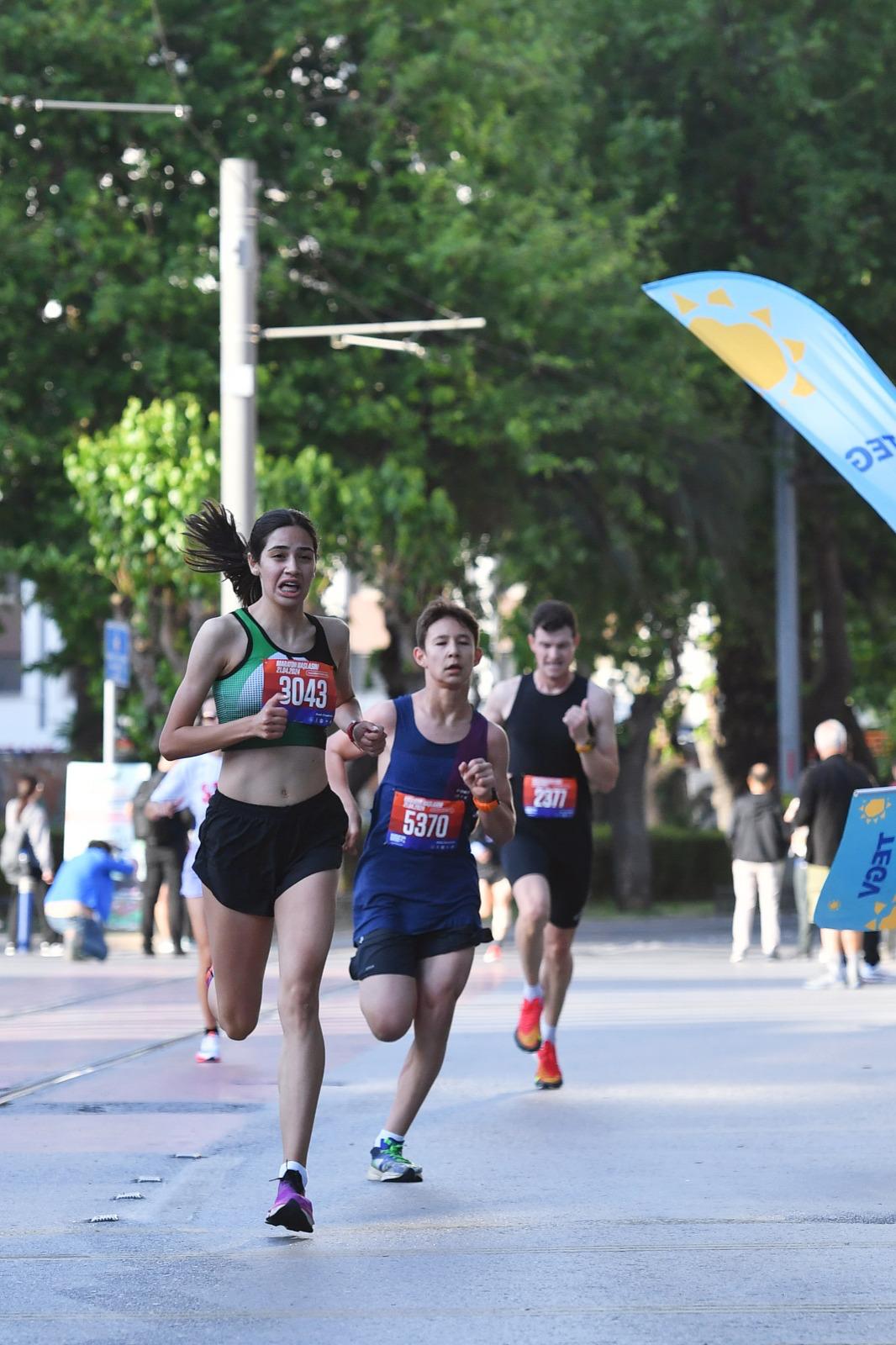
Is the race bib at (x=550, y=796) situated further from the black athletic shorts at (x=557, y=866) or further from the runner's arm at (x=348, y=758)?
the runner's arm at (x=348, y=758)

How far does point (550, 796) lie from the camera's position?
30.9ft

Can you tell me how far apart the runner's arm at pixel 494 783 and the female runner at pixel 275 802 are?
1.79 ft

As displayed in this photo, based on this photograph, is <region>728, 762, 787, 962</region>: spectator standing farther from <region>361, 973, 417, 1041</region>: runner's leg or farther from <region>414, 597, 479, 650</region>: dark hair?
<region>361, 973, 417, 1041</region>: runner's leg

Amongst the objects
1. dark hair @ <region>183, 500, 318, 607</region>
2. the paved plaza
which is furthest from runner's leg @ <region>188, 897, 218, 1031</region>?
dark hair @ <region>183, 500, 318, 607</region>

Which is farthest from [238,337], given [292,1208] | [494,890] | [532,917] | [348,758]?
[292,1208]

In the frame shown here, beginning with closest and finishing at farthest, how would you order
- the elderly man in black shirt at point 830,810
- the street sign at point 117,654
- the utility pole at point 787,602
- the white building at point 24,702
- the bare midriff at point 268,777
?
the bare midriff at point 268,777 → the elderly man in black shirt at point 830,810 → the street sign at point 117,654 → the utility pole at point 787,602 → the white building at point 24,702

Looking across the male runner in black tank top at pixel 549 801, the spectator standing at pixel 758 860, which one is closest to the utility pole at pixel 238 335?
the spectator standing at pixel 758 860

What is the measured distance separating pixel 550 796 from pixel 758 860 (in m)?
11.2

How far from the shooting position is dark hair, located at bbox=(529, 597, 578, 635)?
9.31 metres

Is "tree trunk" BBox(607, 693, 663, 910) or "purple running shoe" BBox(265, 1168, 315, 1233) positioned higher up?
"tree trunk" BBox(607, 693, 663, 910)

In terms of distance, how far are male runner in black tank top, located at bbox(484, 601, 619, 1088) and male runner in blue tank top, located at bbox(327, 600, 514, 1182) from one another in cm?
200

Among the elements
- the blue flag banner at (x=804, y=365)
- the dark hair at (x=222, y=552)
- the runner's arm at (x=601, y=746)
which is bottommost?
Answer: the runner's arm at (x=601, y=746)

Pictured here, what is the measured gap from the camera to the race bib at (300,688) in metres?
6.33

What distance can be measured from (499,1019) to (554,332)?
13.5m
